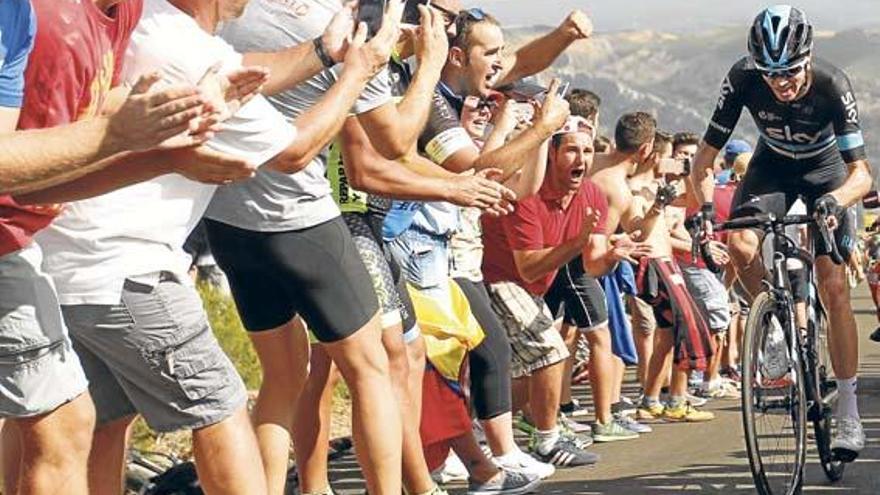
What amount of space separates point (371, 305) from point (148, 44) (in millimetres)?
1529

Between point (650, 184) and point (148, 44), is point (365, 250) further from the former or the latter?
point (650, 184)

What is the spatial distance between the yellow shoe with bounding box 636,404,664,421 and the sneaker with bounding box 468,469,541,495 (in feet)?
11.0

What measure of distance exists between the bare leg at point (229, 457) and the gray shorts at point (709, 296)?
770cm

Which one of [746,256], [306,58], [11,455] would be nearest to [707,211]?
[746,256]

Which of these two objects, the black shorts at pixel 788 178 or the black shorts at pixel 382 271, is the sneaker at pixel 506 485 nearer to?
the black shorts at pixel 382 271

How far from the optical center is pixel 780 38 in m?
8.70

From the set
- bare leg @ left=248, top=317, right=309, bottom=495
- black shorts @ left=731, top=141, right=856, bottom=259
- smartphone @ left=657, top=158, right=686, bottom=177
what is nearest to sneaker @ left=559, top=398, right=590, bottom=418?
smartphone @ left=657, top=158, right=686, bottom=177

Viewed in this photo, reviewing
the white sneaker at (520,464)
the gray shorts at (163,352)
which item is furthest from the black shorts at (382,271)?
the gray shorts at (163,352)

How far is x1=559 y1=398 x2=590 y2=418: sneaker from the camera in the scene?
38.5 feet

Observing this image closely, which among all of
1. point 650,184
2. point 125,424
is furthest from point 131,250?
point 650,184

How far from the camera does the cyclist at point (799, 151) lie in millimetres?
8734

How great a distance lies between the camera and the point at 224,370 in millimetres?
5395

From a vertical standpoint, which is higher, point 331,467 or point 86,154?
point 86,154

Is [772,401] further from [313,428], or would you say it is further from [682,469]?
[313,428]
